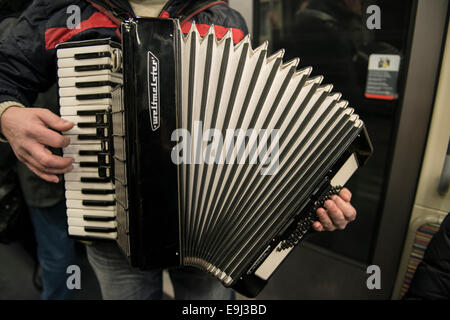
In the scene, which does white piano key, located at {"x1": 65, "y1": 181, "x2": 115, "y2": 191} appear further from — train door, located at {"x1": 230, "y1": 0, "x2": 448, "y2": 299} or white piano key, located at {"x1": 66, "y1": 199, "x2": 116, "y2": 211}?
train door, located at {"x1": 230, "y1": 0, "x2": 448, "y2": 299}

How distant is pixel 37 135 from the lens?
2.43 feet

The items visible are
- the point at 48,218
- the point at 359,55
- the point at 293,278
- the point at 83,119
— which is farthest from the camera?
the point at 293,278

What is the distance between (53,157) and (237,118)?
0.49 metres

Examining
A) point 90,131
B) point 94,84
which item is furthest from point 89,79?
point 90,131

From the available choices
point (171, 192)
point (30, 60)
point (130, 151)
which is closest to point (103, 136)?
point (130, 151)

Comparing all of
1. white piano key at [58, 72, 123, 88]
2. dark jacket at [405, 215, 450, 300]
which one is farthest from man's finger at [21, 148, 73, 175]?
dark jacket at [405, 215, 450, 300]

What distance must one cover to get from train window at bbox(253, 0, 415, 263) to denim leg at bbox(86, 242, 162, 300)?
3.55 ft

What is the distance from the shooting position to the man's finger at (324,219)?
766 millimetres

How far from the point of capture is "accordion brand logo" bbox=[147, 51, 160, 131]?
668mm

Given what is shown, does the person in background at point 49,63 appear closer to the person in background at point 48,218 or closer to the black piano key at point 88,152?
the black piano key at point 88,152

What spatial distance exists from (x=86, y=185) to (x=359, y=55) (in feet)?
4.11

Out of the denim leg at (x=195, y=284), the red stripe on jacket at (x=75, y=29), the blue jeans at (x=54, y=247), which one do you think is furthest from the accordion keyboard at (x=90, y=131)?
the blue jeans at (x=54, y=247)

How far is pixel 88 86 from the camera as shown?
76 centimetres

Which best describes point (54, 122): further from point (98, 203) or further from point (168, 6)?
point (168, 6)
